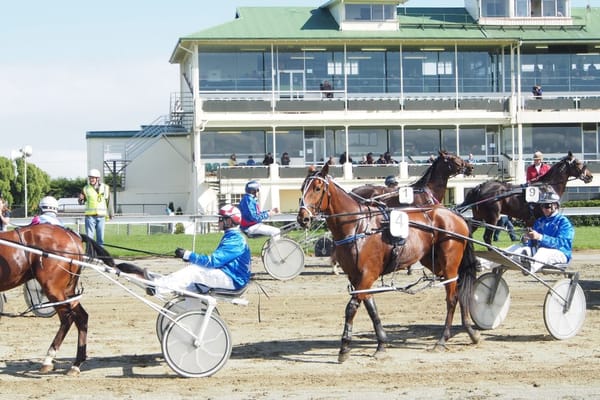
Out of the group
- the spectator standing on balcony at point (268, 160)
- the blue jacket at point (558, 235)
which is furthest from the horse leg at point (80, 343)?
the spectator standing on balcony at point (268, 160)

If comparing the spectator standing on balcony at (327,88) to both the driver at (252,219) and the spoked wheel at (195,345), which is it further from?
the spoked wheel at (195,345)

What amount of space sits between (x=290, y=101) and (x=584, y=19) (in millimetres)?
15549

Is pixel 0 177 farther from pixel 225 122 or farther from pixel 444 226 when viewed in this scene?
pixel 444 226

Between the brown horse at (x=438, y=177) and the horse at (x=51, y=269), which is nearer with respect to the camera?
the horse at (x=51, y=269)

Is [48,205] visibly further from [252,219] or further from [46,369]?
[252,219]

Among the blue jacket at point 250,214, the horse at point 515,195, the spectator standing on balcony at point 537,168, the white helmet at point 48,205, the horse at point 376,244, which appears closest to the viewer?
the horse at point 376,244

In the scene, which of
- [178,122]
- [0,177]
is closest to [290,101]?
[178,122]

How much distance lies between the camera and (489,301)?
11.7 meters

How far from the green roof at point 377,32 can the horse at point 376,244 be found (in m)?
29.8

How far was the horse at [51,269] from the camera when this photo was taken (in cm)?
956

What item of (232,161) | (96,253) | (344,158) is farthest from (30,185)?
(96,253)

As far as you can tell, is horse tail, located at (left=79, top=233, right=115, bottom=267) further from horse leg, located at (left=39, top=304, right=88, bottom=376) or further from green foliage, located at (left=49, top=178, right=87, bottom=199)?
green foliage, located at (left=49, top=178, right=87, bottom=199)

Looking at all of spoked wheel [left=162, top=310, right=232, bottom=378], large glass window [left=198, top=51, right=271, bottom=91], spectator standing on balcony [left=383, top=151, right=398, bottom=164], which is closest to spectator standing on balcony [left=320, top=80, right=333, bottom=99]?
large glass window [left=198, top=51, right=271, bottom=91]

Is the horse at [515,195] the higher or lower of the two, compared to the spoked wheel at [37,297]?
higher
